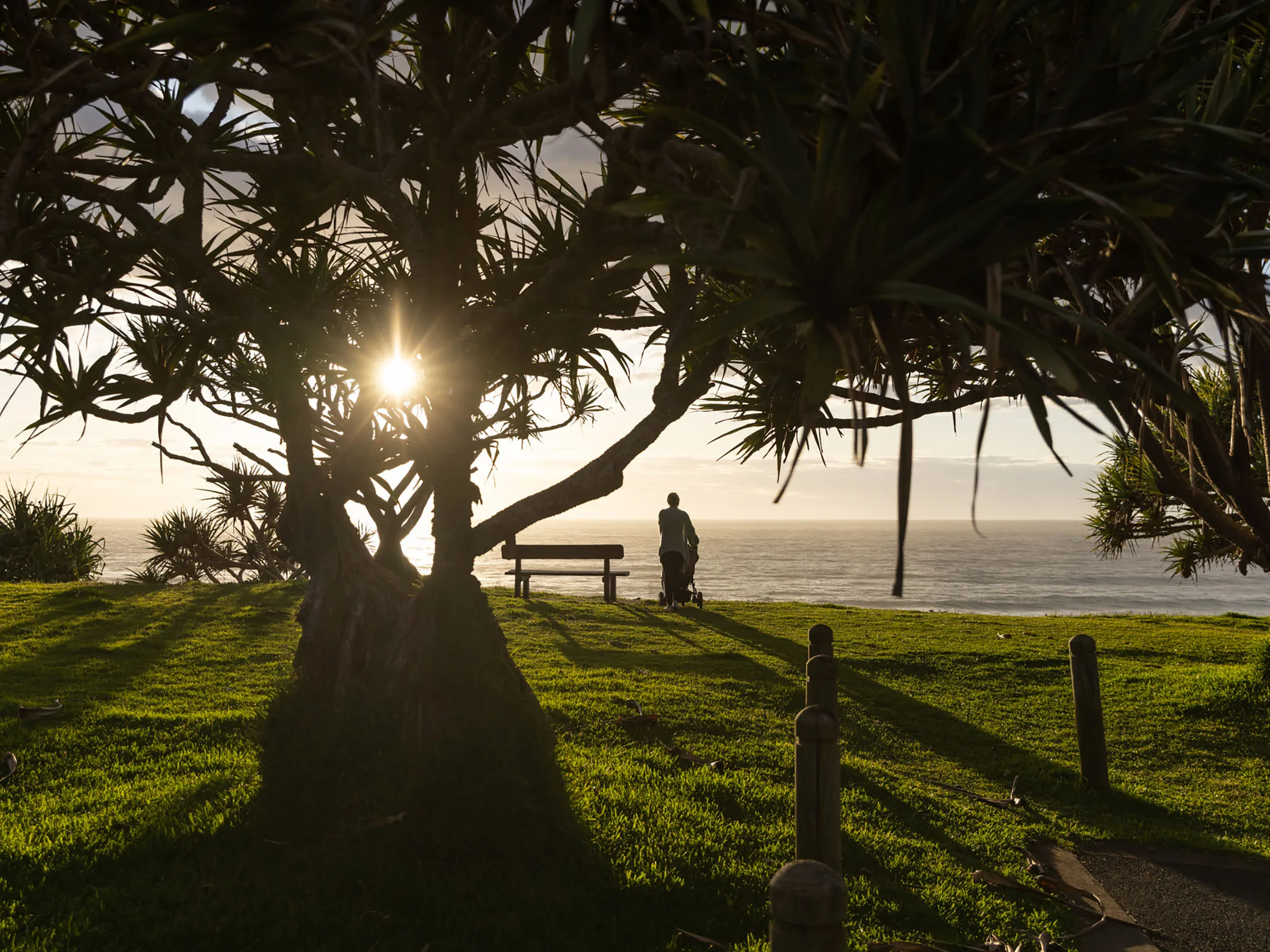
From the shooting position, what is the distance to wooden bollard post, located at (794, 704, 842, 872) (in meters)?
3.36

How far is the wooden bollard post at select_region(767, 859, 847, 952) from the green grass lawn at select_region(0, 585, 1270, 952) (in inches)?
63.0

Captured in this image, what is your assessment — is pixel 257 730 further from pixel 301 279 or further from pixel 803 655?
pixel 803 655

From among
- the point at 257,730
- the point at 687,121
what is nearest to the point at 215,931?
Answer: the point at 257,730

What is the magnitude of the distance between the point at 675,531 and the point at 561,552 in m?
2.21

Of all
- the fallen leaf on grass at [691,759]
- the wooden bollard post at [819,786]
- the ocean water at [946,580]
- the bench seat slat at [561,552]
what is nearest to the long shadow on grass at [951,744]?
the fallen leaf on grass at [691,759]

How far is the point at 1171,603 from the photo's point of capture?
47.0 m

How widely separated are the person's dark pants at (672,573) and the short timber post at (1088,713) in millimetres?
8767

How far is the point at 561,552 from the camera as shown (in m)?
15.0

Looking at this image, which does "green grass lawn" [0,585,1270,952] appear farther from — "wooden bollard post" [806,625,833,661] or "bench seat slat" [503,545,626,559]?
"bench seat slat" [503,545,626,559]

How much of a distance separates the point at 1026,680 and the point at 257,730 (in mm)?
8584

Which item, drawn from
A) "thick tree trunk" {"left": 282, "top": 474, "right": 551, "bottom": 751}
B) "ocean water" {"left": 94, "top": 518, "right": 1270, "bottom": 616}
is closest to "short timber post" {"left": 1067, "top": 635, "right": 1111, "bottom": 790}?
"thick tree trunk" {"left": 282, "top": 474, "right": 551, "bottom": 751}

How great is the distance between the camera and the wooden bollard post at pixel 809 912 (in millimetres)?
2033

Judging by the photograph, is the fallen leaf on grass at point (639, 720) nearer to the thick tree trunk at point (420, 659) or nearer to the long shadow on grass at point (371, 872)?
the thick tree trunk at point (420, 659)

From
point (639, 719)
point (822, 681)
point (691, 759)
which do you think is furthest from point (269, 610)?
point (822, 681)
